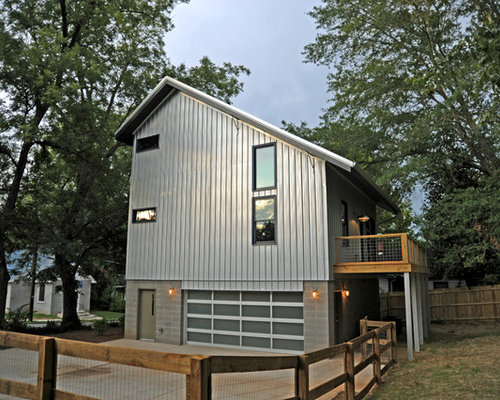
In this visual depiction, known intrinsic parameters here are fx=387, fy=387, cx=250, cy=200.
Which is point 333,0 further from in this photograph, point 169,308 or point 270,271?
point 169,308

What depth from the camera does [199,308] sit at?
13.0m

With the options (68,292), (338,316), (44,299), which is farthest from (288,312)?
(44,299)

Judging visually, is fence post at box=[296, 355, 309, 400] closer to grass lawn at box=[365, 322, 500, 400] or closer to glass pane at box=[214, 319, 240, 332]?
grass lawn at box=[365, 322, 500, 400]

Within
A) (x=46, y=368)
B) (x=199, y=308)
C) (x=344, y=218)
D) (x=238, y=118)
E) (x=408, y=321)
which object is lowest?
(x=408, y=321)

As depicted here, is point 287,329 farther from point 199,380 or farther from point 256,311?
point 199,380

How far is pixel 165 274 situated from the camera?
13.6 metres

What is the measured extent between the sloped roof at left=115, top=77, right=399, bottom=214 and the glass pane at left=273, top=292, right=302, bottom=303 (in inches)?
156

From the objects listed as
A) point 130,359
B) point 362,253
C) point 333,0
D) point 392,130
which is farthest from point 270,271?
point 333,0

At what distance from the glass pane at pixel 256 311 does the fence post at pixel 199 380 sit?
898cm

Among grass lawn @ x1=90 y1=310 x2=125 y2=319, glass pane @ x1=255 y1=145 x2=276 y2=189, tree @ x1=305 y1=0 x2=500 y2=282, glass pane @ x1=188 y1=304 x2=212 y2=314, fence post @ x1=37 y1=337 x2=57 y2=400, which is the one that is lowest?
grass lawn @ x1=90 y1=310 x2=125 y2=319

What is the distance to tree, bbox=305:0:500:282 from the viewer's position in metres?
16.5

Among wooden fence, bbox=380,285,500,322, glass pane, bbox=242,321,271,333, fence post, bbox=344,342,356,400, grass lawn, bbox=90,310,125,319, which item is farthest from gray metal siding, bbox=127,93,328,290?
grass lawn, bbox=90,310,125,319

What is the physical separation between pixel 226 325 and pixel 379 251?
5.37 m

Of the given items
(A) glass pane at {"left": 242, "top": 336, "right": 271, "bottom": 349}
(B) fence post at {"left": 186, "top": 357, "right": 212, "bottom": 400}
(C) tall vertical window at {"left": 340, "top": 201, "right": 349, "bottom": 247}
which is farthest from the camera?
(C) tall vertical window at {"left": 340, "top": 201, "right": 349, "bottom": 247}
